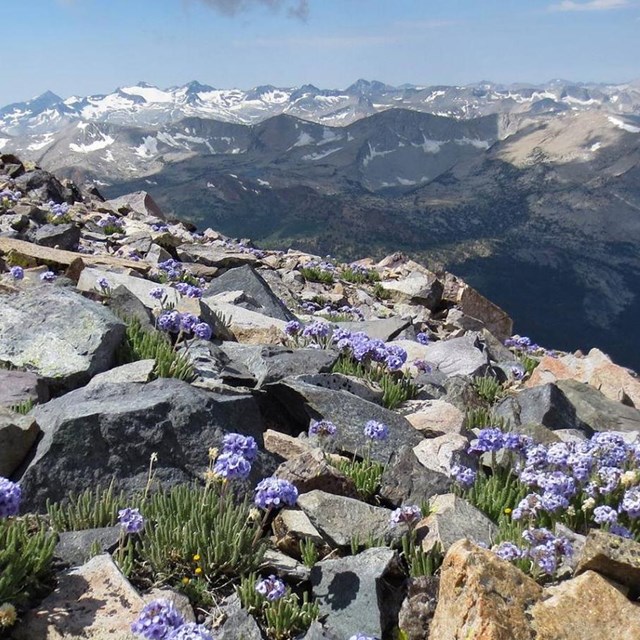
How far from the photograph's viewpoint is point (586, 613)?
432 cm

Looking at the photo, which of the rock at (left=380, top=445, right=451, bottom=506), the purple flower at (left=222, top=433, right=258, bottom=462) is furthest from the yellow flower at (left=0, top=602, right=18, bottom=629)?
the rock at (left=380, top=445, right=451, bottom=506)

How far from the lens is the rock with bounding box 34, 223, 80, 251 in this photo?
63.4ft

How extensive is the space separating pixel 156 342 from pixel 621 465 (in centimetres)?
577

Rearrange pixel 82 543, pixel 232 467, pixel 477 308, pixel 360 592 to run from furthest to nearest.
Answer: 1. pixel 477 308
2. pixel 232 467
3. pixel 82 543
4. pixel 360 592

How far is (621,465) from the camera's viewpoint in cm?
723

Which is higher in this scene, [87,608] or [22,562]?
[22,562]

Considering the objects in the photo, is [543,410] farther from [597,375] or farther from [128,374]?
[128,374]

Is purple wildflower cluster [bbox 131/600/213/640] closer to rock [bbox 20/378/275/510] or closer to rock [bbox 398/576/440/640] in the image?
rock [bbox 398/576/440/640]

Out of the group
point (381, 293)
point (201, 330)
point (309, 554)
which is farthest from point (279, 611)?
point (381, 293)

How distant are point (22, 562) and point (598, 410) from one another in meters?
9.39

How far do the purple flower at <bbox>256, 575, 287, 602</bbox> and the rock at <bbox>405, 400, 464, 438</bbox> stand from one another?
4523mm

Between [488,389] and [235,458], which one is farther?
[488,389]

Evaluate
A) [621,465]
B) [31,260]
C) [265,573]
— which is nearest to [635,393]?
[621,465]

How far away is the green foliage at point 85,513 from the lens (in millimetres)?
5492
